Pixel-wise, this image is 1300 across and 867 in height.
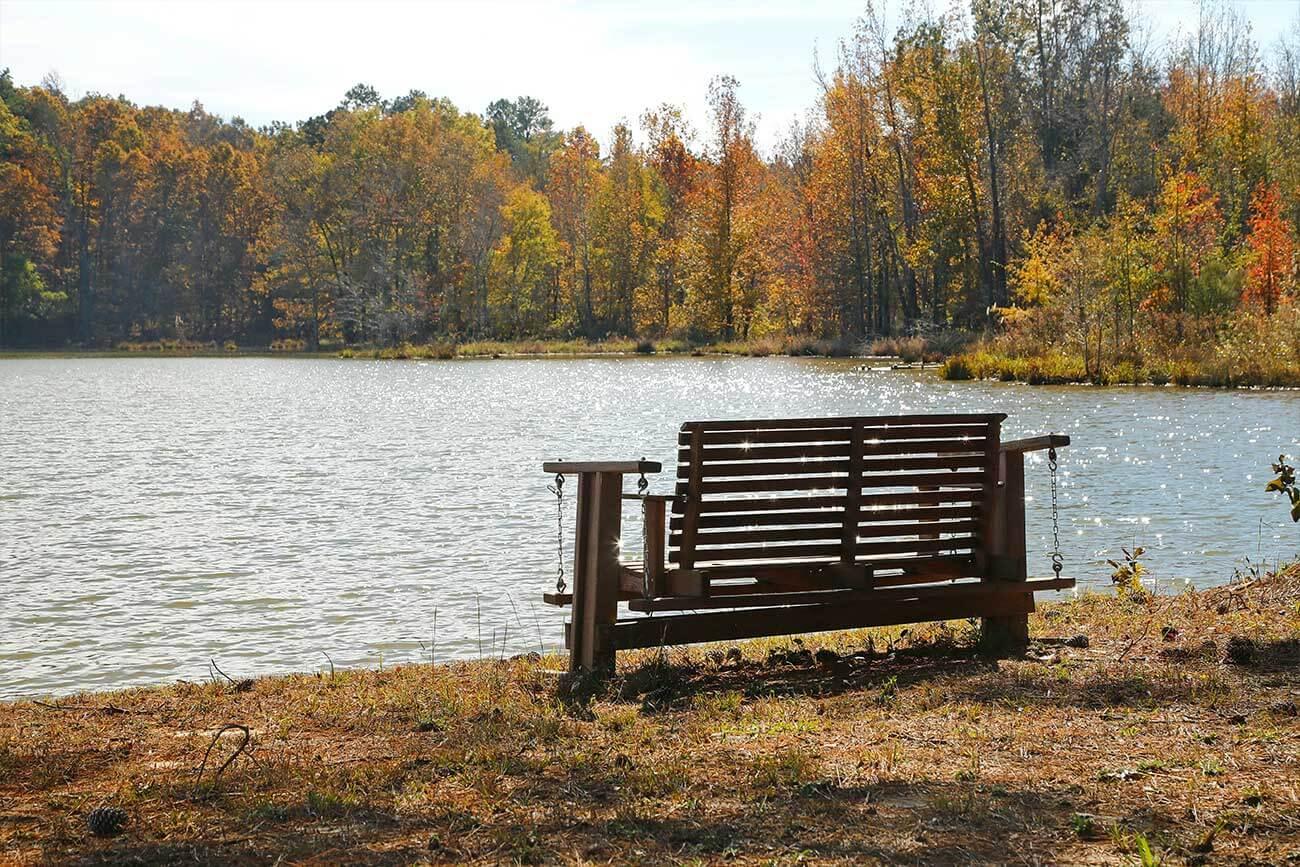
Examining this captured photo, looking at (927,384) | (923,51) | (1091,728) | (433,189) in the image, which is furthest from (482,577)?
(433,189)

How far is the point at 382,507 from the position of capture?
727 inches

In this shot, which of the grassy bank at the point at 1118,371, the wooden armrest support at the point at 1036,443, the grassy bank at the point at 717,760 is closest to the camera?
the grassy bank at the point at 717,760

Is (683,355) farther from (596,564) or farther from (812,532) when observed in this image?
(596,564)

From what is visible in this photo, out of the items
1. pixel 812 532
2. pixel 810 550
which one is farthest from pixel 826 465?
pixel 810 550

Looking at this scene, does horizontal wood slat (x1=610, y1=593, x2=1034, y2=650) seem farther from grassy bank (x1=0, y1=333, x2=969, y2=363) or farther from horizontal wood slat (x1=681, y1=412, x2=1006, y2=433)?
grassy bank (x1=0, y1=333, x2=969, y2=363)

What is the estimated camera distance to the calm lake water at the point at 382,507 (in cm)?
1052

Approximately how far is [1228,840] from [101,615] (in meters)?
9.38

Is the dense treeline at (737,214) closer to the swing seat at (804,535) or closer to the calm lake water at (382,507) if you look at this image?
the calm lake water at (382,507)

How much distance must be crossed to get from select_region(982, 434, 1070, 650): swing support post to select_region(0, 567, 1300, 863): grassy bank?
27 cm

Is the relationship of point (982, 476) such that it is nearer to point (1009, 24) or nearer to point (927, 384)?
point (927, 384)

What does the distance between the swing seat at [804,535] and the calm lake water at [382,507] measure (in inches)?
101

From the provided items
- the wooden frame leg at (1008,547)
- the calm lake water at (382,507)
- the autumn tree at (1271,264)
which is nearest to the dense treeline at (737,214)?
the autumn tree at (1271,264)

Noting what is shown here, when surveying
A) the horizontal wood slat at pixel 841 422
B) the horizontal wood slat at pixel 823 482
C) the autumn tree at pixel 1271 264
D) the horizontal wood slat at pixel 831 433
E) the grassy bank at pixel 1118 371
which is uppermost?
the autumn tree at pixel 1271 264

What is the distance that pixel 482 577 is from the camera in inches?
506
